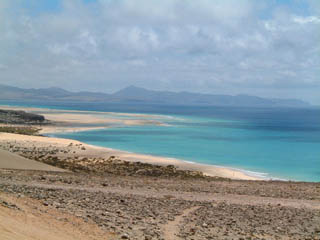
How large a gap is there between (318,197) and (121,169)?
46.6 feet

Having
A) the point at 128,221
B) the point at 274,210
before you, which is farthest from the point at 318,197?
the point at 128,221

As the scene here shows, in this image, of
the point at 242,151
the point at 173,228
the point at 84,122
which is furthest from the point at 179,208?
the point at 84,122

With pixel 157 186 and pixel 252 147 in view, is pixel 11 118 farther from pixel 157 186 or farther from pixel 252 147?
pixel 157 186

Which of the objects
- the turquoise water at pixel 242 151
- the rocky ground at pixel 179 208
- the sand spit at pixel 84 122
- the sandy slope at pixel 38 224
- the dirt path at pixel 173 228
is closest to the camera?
the sandy slope at pixel 38 224

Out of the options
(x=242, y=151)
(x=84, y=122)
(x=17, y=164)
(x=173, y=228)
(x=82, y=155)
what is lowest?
(x=82, y=155)

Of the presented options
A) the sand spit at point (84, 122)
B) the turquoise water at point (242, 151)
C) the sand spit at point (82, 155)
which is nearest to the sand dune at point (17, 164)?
the sand spit at point (82, 155)

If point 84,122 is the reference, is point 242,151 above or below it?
below

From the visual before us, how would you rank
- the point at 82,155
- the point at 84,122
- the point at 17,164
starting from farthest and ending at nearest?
1. the point at 84,122
2. the point at 82,155
3. the point at 17,164

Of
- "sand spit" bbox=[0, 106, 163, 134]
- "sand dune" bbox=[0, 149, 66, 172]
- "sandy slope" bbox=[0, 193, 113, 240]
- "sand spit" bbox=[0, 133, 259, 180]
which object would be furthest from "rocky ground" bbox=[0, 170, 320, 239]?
"sand spit" bbox=[0, 106, 163, 134]

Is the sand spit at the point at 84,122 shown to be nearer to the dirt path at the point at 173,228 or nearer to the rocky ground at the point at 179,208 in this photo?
the rocky ground at the point at 179,208

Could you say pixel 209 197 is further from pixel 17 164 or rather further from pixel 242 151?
pixel 242 151

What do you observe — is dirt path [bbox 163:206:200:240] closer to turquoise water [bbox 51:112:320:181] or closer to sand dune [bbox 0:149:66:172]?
sand dune [bbox 0:149:66:172]

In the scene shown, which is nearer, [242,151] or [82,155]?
[82,155]

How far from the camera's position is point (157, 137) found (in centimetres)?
5778
